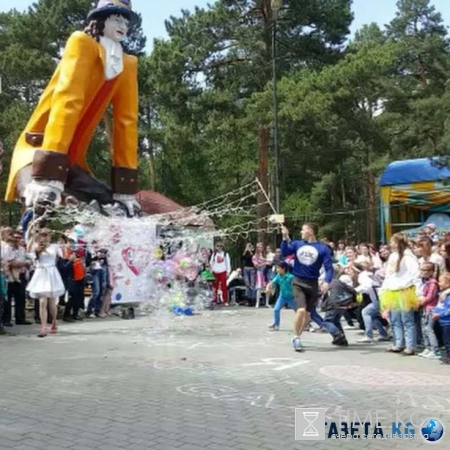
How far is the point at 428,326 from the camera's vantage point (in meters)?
8.55

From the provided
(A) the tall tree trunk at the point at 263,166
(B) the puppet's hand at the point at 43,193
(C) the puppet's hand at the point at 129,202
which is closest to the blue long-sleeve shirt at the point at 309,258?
A: (B) the puppet's hand at the point at 43,193

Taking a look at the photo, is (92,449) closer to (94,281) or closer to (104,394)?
(104,394)

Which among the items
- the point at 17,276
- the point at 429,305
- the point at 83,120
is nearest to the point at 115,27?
the point at 83,120

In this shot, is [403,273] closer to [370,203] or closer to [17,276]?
[17,276]

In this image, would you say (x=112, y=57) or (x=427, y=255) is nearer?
(x=427, y=255)

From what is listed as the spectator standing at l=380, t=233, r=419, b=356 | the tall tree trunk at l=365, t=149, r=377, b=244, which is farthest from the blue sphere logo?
the tall tree trunk at l=365, t=149, r=377, b=244

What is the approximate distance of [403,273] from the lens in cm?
898

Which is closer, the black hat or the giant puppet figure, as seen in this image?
the giant puppet figure

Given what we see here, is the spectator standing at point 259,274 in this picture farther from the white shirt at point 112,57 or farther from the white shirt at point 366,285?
the white shirt at point 366,285

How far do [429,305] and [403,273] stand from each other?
2.15 ft

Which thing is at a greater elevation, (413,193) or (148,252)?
(413,193)

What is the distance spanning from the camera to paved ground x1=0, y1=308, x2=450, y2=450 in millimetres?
4953

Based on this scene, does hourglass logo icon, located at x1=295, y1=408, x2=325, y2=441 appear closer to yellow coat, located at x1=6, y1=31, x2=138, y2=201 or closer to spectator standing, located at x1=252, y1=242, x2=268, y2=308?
yellow coat, located at x1=6, y1=31, x2=138, y2=201

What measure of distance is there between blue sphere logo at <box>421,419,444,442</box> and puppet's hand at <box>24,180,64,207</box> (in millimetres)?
11087
